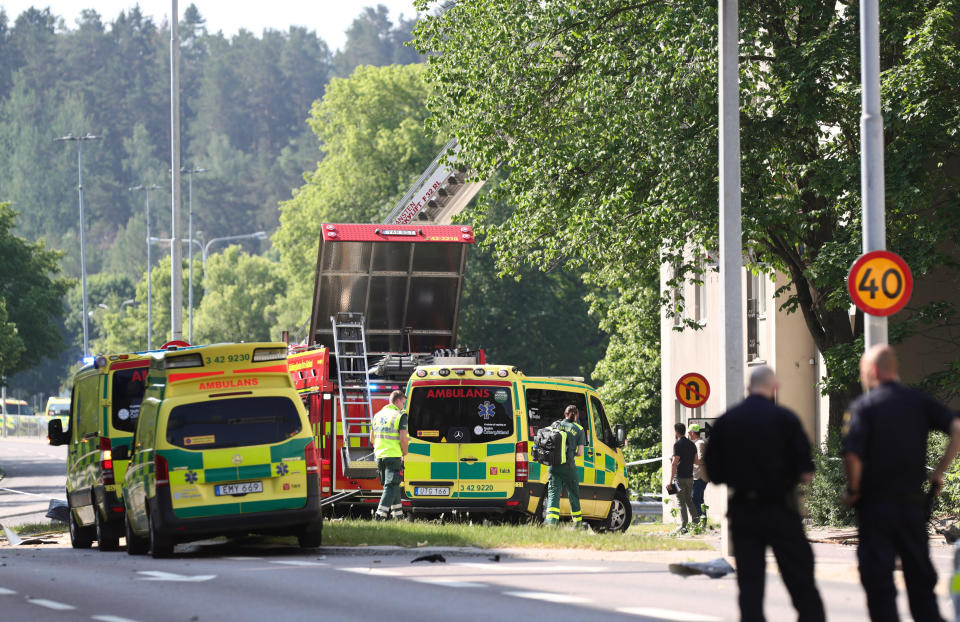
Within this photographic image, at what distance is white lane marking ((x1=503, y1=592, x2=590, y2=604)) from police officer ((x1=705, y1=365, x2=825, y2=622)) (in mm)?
3143

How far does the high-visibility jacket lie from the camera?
21016 mm

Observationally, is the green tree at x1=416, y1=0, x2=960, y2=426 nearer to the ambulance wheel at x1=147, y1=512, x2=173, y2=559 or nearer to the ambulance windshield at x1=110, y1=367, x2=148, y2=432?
the ambulance windshield at x1=110, y1=367, x2=148, y2=432

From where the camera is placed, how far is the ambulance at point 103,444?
19516mm

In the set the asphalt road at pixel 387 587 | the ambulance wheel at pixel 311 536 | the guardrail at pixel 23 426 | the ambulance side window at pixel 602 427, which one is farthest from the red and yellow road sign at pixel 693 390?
the guardrail at pixel 23 426

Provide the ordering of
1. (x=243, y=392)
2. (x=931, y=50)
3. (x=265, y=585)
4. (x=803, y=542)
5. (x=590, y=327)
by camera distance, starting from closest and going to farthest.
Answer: (x=803, y=542) < (x=265, y=585) < (x=243, y=392) < (x=931, y=50) < (x=590, y=327)

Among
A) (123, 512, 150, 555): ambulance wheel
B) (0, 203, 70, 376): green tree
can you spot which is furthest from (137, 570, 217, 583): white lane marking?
(0, 203, 70, 376): green tree

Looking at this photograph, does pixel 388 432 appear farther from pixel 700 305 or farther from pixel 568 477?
pixel 700 305

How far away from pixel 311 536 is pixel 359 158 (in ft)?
175

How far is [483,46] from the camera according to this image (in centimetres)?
2617

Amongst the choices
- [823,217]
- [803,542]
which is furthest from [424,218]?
[803,542]

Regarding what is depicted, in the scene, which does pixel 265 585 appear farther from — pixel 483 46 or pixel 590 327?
pixel 590 327

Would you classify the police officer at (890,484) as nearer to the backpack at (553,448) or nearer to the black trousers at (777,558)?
the black trousers at (777,558)

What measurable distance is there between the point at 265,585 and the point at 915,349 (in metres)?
17.8

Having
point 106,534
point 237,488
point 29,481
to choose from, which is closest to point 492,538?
point 237,488
